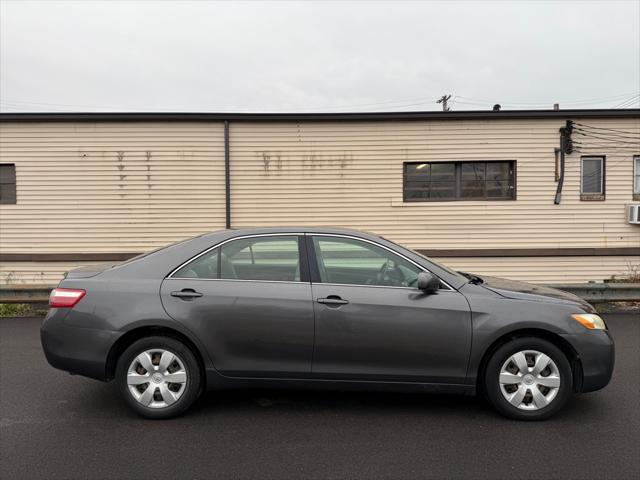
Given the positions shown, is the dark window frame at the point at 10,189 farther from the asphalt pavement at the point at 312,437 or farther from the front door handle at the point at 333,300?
the front door handle at the point at 333,300

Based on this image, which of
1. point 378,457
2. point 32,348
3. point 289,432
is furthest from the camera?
point 32,348

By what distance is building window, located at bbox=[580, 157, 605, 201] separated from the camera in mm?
9398

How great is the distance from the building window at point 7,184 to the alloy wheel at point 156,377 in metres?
7.61

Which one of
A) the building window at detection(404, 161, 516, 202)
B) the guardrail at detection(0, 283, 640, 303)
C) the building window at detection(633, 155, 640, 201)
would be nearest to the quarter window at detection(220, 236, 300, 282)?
the guardrail at detection(0, 283, 640, 303)

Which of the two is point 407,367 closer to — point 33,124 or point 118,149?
point 118,149

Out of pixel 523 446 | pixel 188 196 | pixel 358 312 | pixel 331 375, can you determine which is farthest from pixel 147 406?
pixel 188 196

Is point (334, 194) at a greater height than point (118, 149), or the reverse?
point (118, 149)

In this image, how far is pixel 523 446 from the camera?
3.33 m

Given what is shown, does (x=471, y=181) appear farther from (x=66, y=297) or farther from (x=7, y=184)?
(x=7, y=184)

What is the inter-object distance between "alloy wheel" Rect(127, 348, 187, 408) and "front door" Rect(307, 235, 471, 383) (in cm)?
110

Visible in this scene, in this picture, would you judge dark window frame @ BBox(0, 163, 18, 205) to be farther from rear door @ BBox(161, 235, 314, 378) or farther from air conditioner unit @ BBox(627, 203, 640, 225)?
air conditioner unit @ BBox(627, 203, 640, 225)

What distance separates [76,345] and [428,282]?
284 cm

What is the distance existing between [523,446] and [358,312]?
150cm

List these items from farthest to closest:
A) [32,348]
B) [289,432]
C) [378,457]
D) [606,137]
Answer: [606,137], [32,348], [289,432], [378,457]
